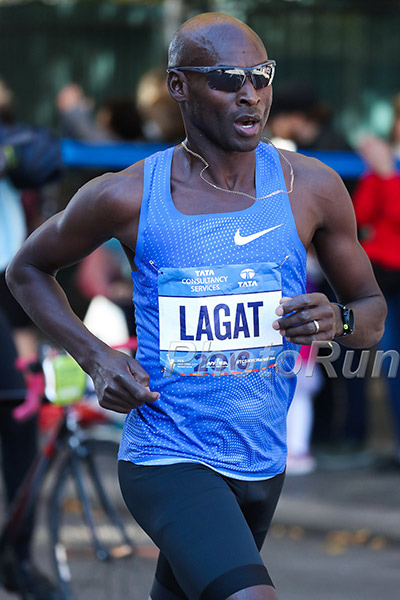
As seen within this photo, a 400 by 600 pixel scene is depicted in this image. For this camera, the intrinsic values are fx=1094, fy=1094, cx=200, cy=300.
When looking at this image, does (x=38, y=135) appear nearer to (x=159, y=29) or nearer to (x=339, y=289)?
(x=339, y=289)

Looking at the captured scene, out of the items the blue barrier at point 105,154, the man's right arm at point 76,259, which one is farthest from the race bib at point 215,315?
the blue barrier at point 105,154

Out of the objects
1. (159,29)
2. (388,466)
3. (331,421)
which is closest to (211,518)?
A: (388,466)

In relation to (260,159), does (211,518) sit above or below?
below

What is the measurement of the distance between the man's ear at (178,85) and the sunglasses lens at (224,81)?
11 centimetres

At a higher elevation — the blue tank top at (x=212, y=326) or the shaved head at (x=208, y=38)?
the shaved head at (x=208, y=38)

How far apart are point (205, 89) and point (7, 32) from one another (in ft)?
31.5

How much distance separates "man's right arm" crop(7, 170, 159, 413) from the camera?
2979 mm

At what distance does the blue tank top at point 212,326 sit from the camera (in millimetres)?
3039

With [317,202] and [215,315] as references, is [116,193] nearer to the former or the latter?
[215,315]

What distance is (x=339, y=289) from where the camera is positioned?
332 centimetres

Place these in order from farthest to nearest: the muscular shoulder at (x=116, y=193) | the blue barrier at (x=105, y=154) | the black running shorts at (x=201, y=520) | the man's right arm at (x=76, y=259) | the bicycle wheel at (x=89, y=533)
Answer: the blue barrier at (x=105, y=154) < the bicycle wheel at (x=89, y=533) < the muscular shoulder at (x=116, y=193) < the man's right arm at (x=76, y=259) < the black running shorts at (x=201, y=520)

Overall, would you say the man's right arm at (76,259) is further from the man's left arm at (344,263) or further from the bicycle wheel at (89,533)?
the bicycle wheel at (89,533)

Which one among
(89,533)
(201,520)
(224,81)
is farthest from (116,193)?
(89,533)

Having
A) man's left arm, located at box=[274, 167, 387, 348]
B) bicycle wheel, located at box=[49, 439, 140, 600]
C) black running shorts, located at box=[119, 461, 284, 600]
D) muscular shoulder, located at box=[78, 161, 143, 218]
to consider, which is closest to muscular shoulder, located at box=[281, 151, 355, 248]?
man's left arm, located at box=[274, 167, 387, 348]
